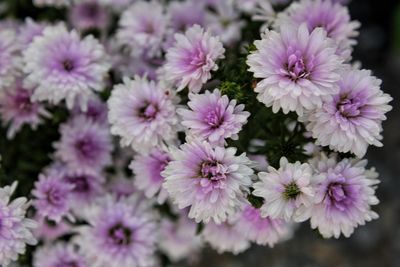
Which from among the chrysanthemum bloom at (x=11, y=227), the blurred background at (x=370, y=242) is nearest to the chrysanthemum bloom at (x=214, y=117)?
the chrysanthemum bloom at (x=11, y=227)

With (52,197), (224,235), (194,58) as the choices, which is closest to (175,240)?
(224,235)

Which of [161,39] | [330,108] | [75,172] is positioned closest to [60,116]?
[75,172]

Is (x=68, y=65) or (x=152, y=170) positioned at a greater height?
(x=68, y=65)

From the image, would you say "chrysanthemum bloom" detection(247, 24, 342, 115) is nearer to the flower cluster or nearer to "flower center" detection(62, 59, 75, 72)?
the flower cluster

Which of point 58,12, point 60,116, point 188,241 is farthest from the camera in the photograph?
point 188,241

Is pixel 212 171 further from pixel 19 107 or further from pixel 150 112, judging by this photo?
pixel 19 107

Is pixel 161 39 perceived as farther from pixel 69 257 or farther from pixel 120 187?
pixel 69 257
